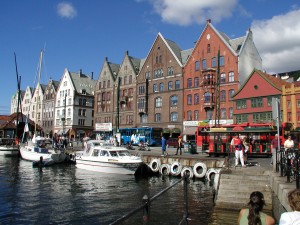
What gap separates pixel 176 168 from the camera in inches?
1137

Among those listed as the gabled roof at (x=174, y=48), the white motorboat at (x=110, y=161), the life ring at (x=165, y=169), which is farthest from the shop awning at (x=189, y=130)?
the white motorboat at (x=110, y=161)

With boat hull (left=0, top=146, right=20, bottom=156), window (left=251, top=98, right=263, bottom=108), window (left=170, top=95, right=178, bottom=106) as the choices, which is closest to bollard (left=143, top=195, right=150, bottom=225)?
boat hull (left=0, top=146, right=20, bottom=156)

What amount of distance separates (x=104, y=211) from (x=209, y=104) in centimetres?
4387

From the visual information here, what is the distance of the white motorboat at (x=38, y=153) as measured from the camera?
3719 centimetres

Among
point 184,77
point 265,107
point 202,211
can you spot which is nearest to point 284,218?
point 202,211

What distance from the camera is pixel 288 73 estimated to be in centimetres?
7362

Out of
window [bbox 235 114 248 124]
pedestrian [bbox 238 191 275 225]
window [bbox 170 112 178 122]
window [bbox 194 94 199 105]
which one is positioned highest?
window [bbox 194 94 199 105]

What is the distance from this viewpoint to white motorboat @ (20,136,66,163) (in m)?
37.2

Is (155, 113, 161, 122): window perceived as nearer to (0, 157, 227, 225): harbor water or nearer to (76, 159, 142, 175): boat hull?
(76, 159, 142, 175): boat hull

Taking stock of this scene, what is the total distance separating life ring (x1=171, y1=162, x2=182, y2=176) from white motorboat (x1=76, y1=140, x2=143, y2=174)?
2897 mm

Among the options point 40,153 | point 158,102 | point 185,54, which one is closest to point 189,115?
point 158,102

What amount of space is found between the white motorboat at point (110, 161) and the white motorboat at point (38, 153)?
6128 mm

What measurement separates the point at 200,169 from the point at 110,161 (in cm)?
787

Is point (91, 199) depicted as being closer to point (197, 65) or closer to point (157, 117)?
point (197, 65)
